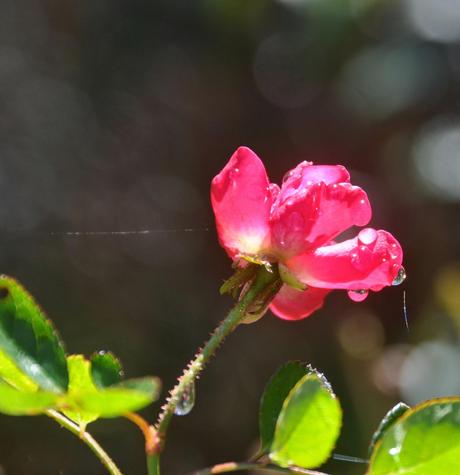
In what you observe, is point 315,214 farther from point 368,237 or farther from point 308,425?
point 308,425

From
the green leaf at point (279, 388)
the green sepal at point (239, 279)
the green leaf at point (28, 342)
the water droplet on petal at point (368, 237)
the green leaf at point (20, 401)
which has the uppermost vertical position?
the green leaf at point (20, 401)

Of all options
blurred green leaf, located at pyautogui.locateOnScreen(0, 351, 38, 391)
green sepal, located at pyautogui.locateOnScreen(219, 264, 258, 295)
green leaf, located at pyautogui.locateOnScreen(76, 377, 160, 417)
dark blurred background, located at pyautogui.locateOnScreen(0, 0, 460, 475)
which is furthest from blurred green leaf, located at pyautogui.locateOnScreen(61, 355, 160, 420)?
dark blurred background, located at pyautogui.locateOnScreen(0, 0, 460, 475)

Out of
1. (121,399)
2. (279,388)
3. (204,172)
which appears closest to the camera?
(121,399)

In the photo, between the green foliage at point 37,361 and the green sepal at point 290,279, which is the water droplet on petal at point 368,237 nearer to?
the green sepal at point 290,279

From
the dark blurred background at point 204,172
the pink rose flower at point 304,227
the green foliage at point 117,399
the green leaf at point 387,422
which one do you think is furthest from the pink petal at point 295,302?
the dark blurred background at point 204,172

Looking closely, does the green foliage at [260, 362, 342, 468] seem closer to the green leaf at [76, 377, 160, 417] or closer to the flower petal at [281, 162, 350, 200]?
the green leaf at [76, 377, 160, 417]

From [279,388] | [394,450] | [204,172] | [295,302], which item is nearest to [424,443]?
[394,450]
